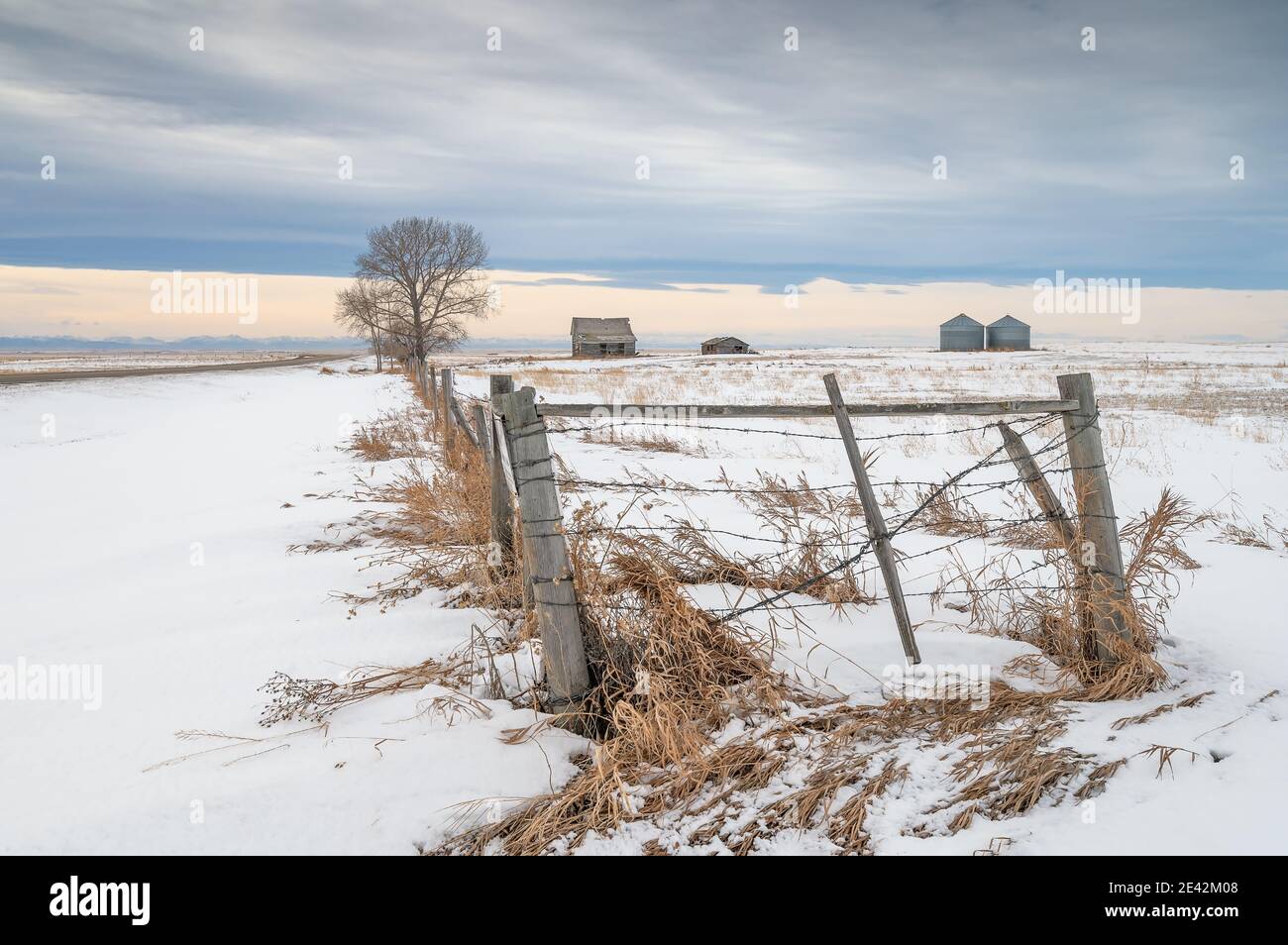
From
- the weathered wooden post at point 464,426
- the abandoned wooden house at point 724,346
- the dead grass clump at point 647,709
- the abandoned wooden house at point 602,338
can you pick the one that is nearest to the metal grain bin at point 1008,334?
the abandoned wooden house at point 724,346

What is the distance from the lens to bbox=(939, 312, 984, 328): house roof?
256 ft

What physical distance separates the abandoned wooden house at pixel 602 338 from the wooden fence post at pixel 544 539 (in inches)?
3032

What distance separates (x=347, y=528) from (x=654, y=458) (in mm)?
5422

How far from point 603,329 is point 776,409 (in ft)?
266

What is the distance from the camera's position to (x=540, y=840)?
2.89 metres

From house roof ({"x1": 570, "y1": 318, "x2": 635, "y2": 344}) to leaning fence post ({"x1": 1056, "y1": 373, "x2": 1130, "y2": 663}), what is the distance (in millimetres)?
79109

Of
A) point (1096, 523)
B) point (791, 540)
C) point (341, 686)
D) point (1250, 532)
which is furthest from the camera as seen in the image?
point (1250, 532)

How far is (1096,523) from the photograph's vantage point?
4.13 m

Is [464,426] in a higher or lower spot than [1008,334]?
lower

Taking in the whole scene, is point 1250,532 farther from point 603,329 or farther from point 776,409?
point 603,329

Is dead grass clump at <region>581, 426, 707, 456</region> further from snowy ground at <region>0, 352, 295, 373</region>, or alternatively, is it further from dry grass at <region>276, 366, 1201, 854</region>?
snowy ground at <region>0, 352, 295, 373</region>

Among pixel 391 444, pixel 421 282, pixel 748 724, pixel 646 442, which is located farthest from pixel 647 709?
pixel 421 282
